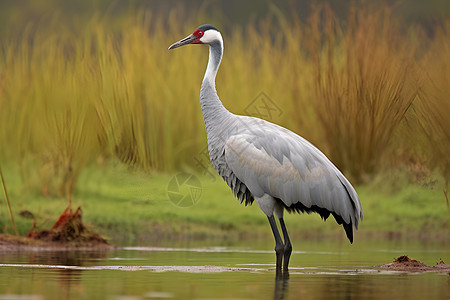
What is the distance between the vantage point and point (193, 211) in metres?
13.0

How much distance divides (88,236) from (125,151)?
2.96 meters

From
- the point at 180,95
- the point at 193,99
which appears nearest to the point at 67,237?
the point at 180,95

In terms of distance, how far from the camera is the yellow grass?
13.4m

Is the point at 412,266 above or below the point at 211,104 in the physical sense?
below

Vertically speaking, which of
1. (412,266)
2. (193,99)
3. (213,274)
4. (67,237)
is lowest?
(213,274)

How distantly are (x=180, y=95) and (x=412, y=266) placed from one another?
21.3 feet

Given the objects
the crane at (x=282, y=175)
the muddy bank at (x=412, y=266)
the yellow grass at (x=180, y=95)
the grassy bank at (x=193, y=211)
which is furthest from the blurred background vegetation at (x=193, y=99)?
the muddy bank at (x=412, y=266)

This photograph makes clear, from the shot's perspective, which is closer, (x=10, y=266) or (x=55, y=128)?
(x=10, y=266)

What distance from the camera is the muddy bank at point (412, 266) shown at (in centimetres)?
859

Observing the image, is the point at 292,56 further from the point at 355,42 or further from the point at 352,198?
the point at 352,198

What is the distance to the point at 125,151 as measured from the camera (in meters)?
13.8

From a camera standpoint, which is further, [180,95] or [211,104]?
[180,95]

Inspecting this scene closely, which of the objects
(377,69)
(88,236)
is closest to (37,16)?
(377,69)

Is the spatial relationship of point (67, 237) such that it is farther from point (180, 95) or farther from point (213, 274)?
point (180, 95)
